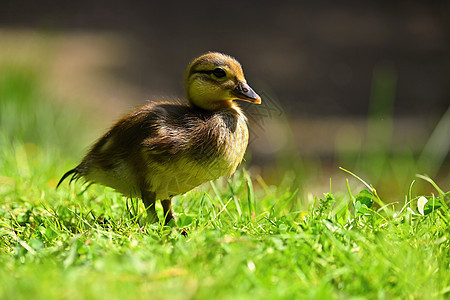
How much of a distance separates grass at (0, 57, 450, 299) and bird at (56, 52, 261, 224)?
0.54ft

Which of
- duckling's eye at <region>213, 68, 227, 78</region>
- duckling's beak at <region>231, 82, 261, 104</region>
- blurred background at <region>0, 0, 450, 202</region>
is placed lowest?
blurred background at <region>0, 0, 450, 202</region>

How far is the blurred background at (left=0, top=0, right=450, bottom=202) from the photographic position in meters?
6.21

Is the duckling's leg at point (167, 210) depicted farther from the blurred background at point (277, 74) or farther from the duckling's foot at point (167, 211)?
the blurred background at point (277, 74)

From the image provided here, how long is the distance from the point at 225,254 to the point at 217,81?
116 cm

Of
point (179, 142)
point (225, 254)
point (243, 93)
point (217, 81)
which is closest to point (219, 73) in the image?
point (217, 81)

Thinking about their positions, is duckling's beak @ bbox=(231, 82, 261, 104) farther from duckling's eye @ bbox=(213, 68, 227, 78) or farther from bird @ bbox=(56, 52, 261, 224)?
duckling's eye @ bbox=(213, 68, 227, 78)

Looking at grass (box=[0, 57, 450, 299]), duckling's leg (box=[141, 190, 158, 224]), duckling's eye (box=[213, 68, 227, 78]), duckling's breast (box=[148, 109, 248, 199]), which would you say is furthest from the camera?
duckling's eye (box=[213, 68, 227, 78])

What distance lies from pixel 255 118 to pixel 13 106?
328cm

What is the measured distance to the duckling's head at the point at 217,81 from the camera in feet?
10.9

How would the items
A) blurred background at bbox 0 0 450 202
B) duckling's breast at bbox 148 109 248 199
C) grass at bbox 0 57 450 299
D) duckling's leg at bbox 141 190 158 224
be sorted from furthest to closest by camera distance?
blurred background at bbox 0 0 450 202, duckling's leg at bbox 141 190 158 224, duckling's breast at bbox 148 109 248 199, grass at bbox 0 57 450 299

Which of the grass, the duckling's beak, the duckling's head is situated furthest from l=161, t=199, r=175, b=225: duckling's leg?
the duckling's beak

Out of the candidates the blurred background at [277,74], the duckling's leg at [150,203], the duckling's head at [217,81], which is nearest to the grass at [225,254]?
the duckling's leg at [150,203]

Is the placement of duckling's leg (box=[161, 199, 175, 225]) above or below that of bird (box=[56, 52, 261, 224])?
below

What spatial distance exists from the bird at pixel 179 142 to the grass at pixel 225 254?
165 millimetres
